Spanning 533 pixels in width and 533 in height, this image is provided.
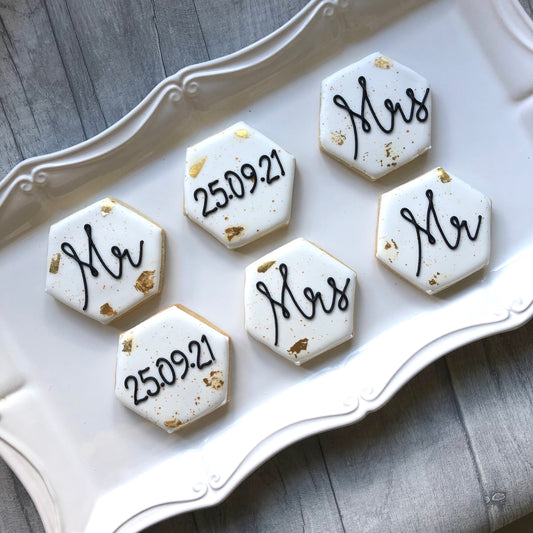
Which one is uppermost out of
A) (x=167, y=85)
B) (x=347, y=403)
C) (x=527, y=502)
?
(x=167, y=85)

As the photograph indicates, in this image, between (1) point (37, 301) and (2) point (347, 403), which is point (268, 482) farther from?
(1) point (37, 301)

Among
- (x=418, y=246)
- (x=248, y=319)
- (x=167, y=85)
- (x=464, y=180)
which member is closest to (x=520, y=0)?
(x=464, y=180)

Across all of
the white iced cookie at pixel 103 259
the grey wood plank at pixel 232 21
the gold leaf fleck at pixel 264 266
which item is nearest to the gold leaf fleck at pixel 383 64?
the grey wood plank at pixel 232 21

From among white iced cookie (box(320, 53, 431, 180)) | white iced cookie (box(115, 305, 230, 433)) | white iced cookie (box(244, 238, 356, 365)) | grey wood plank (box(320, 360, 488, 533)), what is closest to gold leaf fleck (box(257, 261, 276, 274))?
white iced cookie (box(244, 238, 356, 365))

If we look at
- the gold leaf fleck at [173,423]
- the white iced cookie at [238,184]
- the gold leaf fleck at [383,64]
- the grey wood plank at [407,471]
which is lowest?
the grey wood plank at [407,471]

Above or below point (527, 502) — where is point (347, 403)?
above

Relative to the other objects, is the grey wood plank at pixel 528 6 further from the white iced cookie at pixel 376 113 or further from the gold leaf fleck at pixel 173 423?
the gold leaf fleck at pixel 173 423
